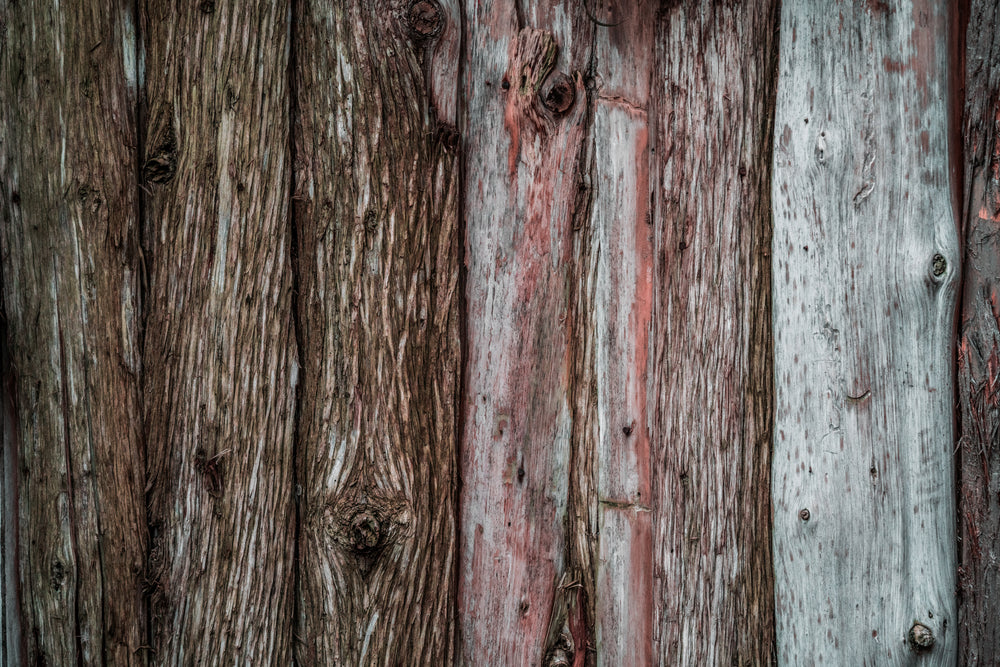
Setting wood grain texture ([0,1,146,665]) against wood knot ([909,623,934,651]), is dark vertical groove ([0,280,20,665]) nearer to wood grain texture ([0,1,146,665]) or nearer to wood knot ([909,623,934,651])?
wood grain texture ([0,1,146,665])

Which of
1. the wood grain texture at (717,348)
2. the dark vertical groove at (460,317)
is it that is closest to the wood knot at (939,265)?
the wood grain texture at (717,348)

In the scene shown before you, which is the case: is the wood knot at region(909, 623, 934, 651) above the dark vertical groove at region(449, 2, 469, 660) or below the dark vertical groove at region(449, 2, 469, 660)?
below

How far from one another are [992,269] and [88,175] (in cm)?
188

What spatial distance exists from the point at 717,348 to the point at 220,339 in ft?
3.49

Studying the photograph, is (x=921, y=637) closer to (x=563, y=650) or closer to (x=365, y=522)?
(x=563, y=650)

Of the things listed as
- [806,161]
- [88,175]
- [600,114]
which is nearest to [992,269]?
[806,161]

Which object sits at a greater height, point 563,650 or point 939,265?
point 939,265

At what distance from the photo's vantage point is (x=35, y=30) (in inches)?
51.8

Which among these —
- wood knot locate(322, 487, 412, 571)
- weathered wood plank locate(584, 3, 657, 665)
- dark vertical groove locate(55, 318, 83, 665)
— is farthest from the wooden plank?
dark vertical groove locate(55, 318, 83, 665)

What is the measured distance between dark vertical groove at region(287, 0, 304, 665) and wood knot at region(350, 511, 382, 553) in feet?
0.47

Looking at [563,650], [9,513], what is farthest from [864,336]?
[9,513]

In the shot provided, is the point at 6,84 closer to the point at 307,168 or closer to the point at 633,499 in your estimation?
the point at 307,168

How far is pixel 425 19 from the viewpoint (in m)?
1.29

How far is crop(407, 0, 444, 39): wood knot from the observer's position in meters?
1.29
